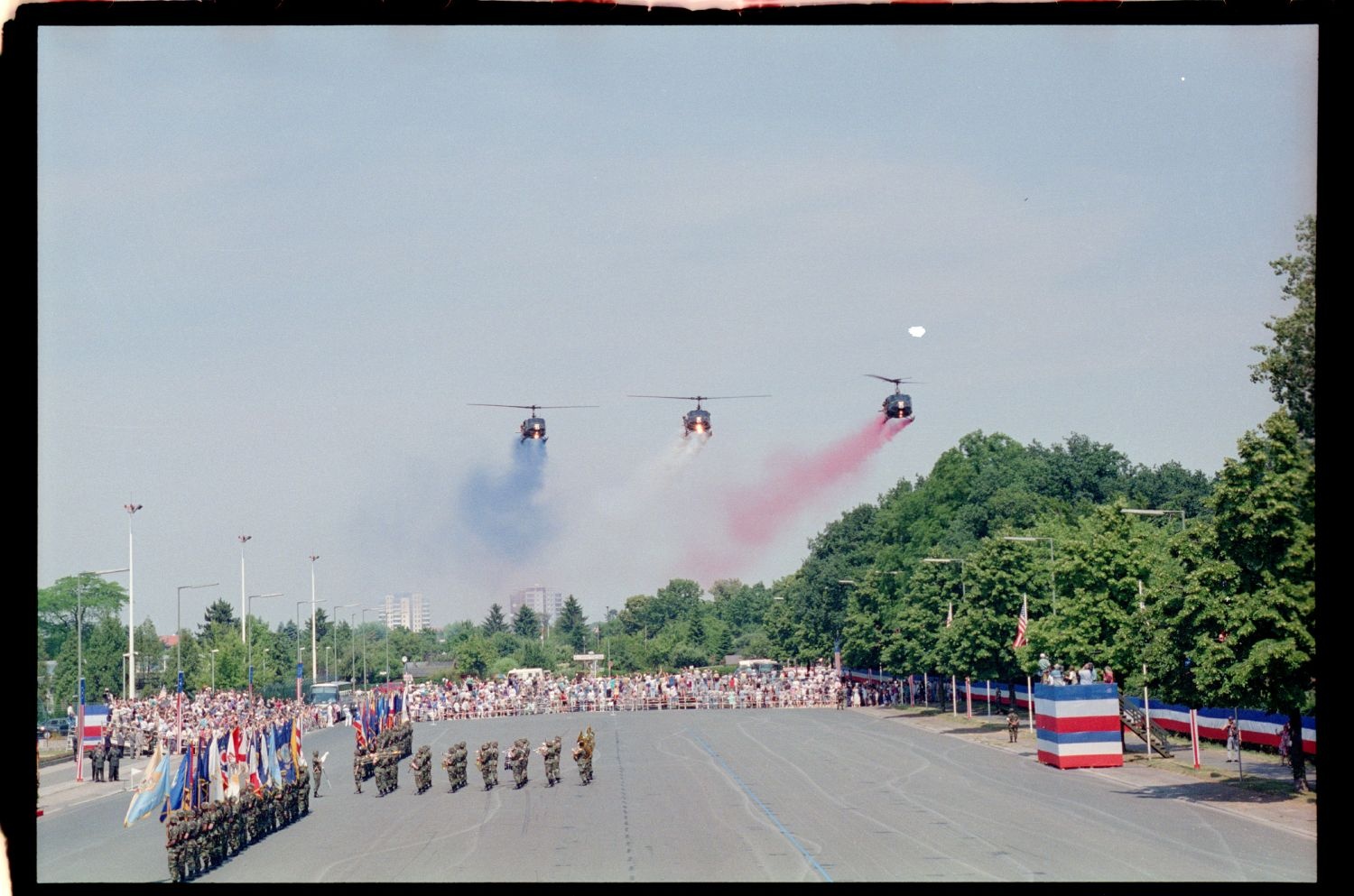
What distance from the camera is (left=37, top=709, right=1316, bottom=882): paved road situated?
28.8 metres

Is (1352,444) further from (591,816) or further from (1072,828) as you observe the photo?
(591,816)

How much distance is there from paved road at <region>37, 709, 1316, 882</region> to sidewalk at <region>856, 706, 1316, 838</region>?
1.15 ft

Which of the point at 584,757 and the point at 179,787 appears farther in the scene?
the point at 584,757

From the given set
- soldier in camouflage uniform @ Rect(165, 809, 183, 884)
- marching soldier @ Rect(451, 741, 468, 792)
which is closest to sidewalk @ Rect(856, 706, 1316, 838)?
marching soldier @ Rect(451, 741, 468, 792)

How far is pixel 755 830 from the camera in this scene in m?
35.6

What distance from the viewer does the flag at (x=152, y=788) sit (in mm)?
30156

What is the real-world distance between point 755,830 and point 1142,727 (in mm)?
29365

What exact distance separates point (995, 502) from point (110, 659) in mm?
75100

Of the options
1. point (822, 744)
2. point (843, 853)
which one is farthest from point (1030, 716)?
point (843, 853)

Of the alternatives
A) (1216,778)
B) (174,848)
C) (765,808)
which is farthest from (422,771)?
(1216,778)

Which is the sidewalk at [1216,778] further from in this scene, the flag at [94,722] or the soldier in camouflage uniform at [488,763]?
the flag at [94,722]

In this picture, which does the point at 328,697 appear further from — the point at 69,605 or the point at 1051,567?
the point at 1051,567

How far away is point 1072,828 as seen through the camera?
34.7 meters

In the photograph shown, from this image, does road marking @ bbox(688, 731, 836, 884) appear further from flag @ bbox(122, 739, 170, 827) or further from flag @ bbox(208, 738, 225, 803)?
flag @ bbox(122, 739, 170, 827)
